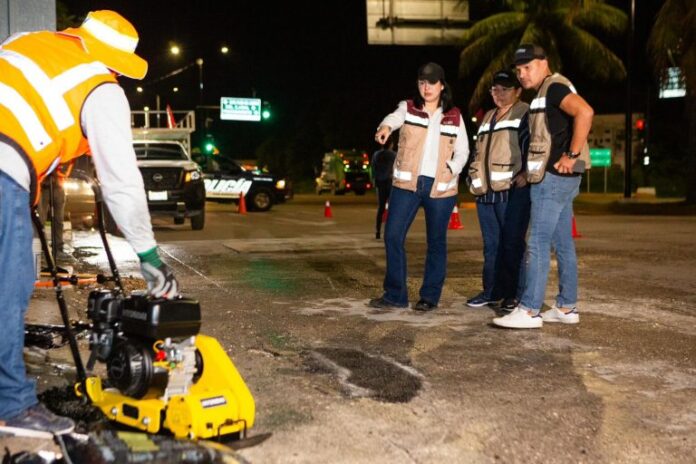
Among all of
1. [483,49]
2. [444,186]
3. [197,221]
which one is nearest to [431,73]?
[444,186]

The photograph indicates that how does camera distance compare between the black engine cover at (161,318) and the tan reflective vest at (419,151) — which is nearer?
the black engine cover at (161,318)

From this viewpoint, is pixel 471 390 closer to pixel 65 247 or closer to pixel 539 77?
pixel 539 77

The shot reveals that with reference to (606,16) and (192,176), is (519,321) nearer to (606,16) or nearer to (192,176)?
(192,176)

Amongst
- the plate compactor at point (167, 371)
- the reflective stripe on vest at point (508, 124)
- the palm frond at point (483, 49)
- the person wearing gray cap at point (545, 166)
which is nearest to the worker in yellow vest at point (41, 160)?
the plate compactor at point (167, 371)

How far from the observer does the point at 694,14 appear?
992 inches

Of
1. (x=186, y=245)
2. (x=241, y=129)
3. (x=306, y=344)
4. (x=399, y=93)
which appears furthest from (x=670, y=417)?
(x=241, y=129)

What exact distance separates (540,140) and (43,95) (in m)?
3.82

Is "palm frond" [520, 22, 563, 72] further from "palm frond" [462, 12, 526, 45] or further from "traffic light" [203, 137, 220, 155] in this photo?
"traffic light" [203, 137, 220, 155]

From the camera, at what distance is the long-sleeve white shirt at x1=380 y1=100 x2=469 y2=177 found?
23.1 ft

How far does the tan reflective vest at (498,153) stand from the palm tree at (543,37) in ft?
96.1

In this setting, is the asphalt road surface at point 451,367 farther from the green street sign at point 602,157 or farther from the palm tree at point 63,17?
the green street sign at point 602,157

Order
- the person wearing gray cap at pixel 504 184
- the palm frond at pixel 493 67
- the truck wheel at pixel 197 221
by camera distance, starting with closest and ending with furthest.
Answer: the person wearing gray cap at pixel 504 184
the truck wheel at pixel 197 221
the palm frond at pixel 493 67

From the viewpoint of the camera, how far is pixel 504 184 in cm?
703

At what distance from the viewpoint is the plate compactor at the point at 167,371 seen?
351 centimetres
